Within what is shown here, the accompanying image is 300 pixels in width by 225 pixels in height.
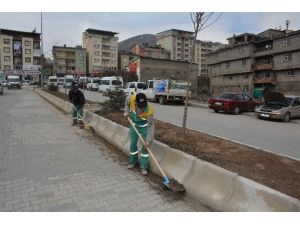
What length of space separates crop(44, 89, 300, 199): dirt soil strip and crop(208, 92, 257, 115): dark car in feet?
37.9

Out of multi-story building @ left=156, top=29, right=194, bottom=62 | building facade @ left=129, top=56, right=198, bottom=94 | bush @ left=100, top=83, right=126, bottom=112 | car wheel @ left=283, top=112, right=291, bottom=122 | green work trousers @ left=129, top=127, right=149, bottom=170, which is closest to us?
green work trousers @ left=129, top=127, right=149, bottom=170

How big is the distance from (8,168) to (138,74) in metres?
61.9

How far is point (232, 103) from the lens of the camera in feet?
63.9

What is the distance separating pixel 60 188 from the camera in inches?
197

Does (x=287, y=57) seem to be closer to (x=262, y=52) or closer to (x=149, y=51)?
(x=262, y=52)

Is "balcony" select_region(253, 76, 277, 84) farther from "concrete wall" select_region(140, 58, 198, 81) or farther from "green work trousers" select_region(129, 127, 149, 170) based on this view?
"green work trousers" select_region(129, 127, 149, 170)

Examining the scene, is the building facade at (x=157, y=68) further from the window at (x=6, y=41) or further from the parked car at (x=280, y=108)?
the parked car at (x=280, y=108)

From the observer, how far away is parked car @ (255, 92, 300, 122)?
→ 1666cm

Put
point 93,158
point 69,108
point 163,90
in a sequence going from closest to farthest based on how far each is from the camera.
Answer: point 93,158, point 69,108, point 163,90

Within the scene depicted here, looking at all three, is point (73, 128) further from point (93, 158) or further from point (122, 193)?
point (122, 193)

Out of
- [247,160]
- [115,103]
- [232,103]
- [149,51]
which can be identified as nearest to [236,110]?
[232,103]

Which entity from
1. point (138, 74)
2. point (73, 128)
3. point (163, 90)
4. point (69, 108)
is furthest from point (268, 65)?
point (73, 128)

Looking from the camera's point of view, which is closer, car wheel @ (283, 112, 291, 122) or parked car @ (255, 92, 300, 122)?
parked car @ (255, 92, 300, 122)

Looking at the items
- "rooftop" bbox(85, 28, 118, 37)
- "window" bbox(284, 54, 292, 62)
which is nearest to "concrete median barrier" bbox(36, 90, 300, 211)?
"window" bbox(284, 54, 292, 62)
